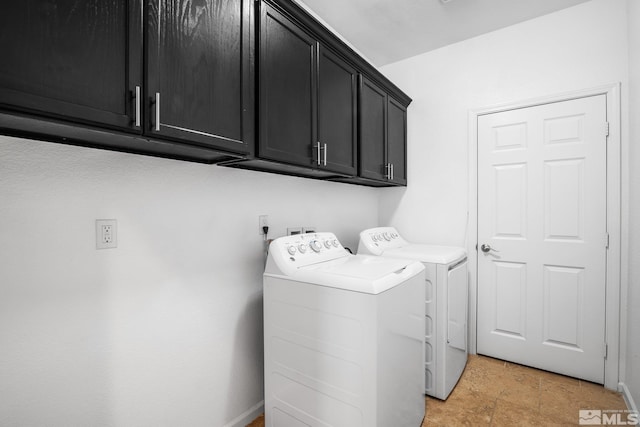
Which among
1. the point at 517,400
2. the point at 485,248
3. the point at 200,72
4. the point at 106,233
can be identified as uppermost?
the point at 200,72

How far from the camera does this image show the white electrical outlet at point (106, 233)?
3.79ft

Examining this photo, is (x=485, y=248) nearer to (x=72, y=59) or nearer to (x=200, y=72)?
(x=200, y=72)

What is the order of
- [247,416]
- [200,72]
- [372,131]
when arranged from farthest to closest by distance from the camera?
[372,131], [247,416], [200,72]

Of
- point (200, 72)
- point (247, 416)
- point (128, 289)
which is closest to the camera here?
point (200, 72)

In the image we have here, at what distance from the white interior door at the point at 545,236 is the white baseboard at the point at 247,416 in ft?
6.29

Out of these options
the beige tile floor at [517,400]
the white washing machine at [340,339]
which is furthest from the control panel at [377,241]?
the beige tile floor at [517,400]

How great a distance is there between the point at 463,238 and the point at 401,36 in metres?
1.85

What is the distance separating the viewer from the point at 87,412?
113 cm

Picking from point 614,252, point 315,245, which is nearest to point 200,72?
point 315,245

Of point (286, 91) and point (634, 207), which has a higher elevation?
point (286, 91)

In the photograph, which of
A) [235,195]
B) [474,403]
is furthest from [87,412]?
[474,403]

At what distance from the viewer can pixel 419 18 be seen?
7.68 ft

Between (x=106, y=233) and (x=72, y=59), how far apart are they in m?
0.64

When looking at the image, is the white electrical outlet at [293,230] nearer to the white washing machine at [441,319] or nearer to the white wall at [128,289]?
the white wall at [128,289]
